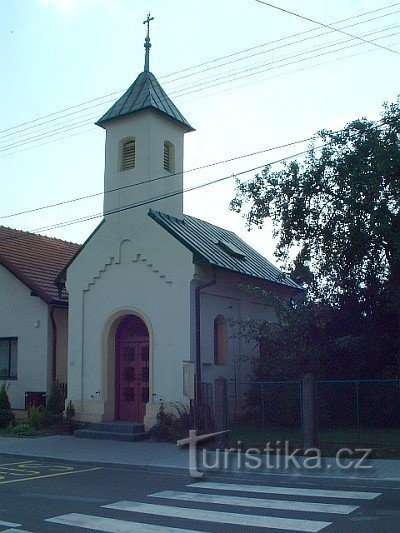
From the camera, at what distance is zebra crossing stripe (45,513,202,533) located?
877 cm

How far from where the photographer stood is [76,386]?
21844mm

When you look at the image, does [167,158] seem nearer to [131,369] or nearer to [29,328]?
[131,369]

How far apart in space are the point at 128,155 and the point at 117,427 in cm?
846

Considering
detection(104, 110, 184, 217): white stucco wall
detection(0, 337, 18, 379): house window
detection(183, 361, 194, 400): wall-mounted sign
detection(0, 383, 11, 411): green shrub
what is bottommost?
detection(0, 383, 11, 411): green shrub

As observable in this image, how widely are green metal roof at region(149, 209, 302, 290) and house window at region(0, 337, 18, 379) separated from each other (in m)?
7.83

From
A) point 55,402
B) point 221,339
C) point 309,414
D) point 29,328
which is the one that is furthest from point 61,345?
point 309,414

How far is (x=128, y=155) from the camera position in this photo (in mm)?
22391

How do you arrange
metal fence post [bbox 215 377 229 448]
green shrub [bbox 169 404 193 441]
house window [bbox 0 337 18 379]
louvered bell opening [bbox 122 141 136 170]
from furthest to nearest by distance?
house window [bbox 0 337 18 379]
louvered bell opening [bbox 122 141 136 170]
green shrub [bbox 169 404 193 441]
metal fence post [bbox 215 377 229 448]

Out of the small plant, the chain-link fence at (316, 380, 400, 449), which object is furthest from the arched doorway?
the chain-link fence at (316, 380, 400, 449)

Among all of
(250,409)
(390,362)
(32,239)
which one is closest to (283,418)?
(250,409)

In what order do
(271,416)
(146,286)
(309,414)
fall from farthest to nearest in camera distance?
1. (146,286)
2. (271,416)
3. (309,414)

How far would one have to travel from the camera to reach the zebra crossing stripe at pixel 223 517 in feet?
29.4

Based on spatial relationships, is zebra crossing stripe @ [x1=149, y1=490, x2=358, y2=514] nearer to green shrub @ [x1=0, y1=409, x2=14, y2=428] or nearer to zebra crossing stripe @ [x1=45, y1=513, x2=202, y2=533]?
zebra crossing stripe @ [x1=45, y1=513, x2=202, y2=533]

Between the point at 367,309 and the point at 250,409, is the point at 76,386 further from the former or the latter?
the point at 367,309
